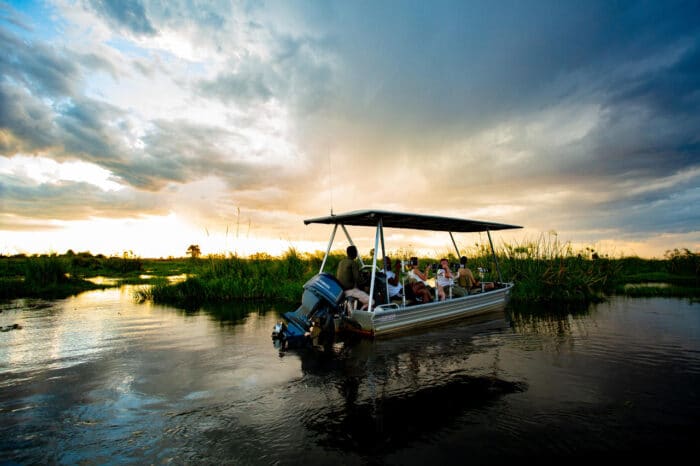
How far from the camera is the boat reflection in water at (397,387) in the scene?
→ 4.57 metres

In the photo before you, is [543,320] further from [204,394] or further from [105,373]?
[105,373]

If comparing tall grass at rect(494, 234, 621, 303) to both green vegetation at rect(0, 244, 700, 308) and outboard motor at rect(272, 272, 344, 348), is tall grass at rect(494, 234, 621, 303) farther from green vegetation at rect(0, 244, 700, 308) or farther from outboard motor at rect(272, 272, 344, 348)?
outboard motor at rect(272, 272, 344, 348)

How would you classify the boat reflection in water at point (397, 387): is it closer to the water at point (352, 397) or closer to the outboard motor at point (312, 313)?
the water at point (352, 397)

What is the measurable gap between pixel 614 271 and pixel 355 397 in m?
20.8

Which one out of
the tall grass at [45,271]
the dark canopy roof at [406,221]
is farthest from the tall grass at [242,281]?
the dark canopy roof at [406,221]

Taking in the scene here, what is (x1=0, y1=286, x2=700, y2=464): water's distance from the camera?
4223 millimetres

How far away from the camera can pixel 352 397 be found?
5707 mm

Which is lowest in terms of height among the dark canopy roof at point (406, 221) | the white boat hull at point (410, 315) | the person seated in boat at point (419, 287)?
the white boat hull at point (410, 315)

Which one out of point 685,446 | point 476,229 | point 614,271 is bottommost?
point 685,446

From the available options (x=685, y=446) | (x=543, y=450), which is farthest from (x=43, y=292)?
(x=685, y=446)

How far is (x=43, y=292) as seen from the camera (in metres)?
19.9

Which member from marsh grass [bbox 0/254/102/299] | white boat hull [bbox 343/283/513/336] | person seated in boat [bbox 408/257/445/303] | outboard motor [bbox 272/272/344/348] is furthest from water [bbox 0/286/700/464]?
marsh grass [bbox 0/254/102/299]

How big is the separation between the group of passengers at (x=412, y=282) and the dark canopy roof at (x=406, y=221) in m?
1.03

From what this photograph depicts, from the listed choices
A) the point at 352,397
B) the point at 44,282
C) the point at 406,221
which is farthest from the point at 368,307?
the point at 44,282
